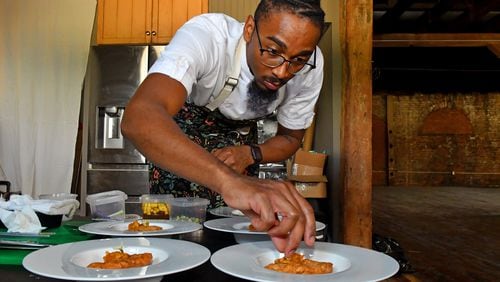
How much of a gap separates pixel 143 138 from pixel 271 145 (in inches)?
27.0

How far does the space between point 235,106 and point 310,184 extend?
224cm

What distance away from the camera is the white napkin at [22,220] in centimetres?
102

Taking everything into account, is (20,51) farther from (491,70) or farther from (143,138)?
(491,70)

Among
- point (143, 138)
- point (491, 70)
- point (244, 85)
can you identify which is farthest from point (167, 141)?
point (491, 70)

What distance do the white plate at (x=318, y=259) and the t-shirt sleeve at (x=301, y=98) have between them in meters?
0.66

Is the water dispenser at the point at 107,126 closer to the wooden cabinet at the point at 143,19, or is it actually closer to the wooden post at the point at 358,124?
the wooden cabinet at the point at 143,19

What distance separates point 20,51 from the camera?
3398mm

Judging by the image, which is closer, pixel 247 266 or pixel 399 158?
pixel 247 266

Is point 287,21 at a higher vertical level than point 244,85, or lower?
higher

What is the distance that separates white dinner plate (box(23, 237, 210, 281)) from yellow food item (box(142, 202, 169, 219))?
11.9 inches

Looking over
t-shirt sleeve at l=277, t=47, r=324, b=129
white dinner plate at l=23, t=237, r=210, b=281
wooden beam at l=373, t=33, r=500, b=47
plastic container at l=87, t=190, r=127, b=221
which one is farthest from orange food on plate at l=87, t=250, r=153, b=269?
wooden beam at l=373, t=33, r=500, b=47

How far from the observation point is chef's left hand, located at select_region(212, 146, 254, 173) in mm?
1234

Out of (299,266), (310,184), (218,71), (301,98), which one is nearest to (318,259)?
(299,266)

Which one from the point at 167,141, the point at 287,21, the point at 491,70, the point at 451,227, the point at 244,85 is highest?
the point at 491,70
